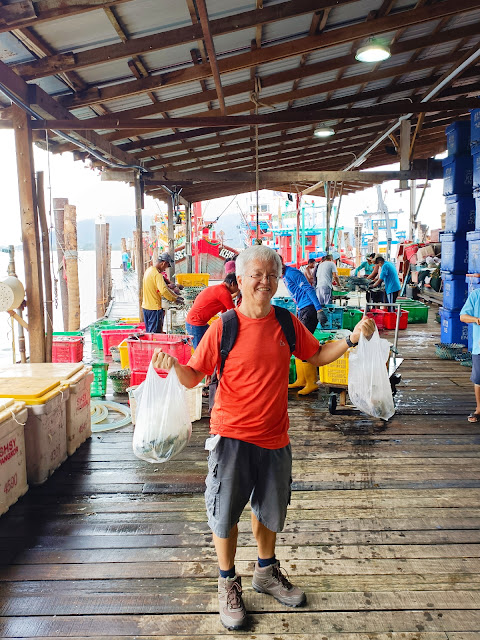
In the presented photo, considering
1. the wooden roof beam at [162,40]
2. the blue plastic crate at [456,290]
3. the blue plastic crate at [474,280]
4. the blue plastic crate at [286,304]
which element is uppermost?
the wooden roof beam at [162,40]

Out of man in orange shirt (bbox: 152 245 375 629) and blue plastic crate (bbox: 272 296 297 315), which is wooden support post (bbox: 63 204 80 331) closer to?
blue plastic crate (bbox: 272 296 297 315)

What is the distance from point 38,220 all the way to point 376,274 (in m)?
8.84

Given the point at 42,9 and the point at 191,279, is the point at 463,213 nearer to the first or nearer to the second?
the point at 42,9

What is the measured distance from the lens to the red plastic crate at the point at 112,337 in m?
8.84

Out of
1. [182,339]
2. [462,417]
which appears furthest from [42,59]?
[462,417]

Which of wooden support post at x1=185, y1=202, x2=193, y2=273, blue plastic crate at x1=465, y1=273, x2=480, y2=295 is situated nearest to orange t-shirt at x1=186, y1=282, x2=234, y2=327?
blue plastic crate at x1=465, y1=273, x2=480, y2=295

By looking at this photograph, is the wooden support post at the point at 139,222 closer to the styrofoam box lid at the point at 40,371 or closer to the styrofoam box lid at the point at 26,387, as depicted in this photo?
the styrofoam box lid at the point at 40,371

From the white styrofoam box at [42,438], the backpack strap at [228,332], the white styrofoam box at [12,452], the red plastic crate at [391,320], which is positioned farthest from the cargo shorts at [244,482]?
the red plastic crate at [391,320]

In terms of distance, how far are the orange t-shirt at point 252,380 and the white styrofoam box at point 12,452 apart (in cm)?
186

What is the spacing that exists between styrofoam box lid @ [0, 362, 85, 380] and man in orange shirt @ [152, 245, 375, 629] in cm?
246

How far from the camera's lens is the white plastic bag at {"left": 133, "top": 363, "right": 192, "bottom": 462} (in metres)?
2.81

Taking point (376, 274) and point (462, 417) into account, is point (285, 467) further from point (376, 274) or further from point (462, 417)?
point (376, 274)

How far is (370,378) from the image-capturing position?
11.4ft

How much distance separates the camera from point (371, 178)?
1084cm
